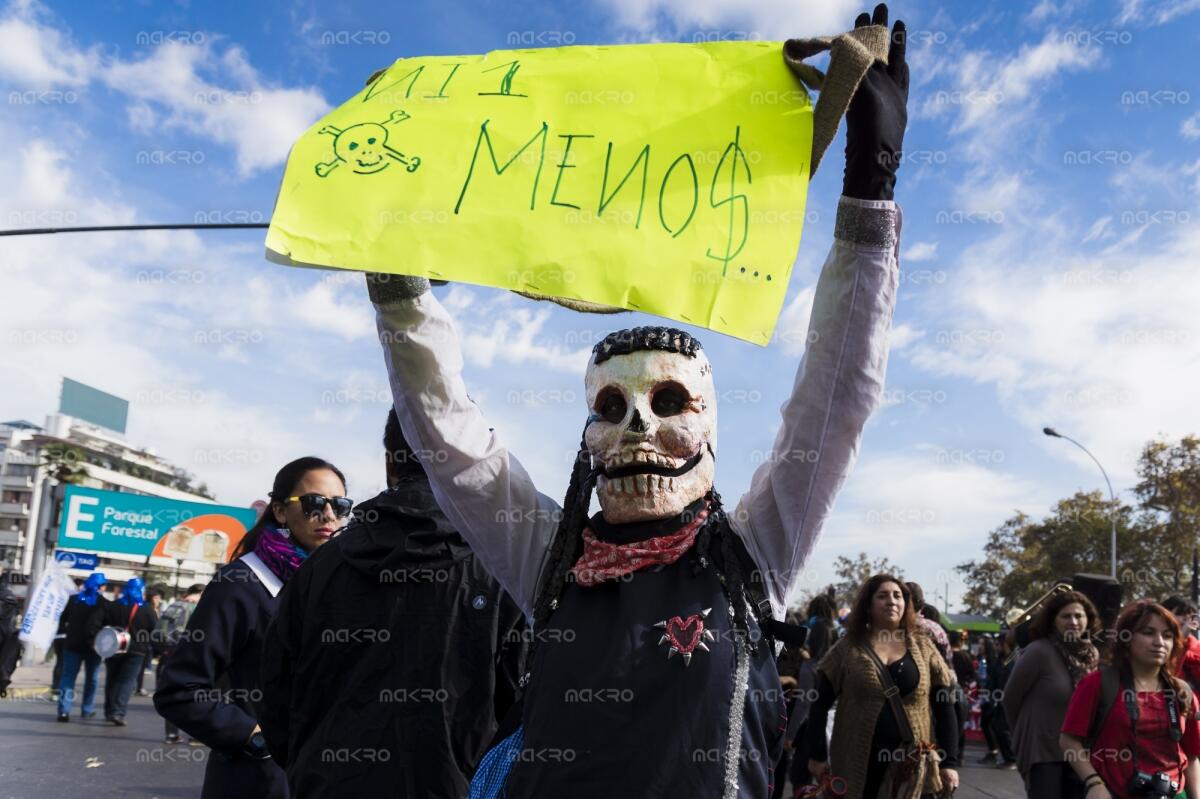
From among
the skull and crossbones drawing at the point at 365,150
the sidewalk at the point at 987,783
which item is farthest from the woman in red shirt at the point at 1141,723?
the sidewalk at the point at 987,783

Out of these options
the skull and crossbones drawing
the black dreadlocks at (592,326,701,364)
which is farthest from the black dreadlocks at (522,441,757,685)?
the skull and crossbones drawing

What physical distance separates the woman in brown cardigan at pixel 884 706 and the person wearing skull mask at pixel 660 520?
366cm

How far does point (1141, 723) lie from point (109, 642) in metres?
11.2

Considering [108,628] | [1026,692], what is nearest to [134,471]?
[108,628]

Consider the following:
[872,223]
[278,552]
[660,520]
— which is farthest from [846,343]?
[278,552]

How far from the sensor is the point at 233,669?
3592 millimetres

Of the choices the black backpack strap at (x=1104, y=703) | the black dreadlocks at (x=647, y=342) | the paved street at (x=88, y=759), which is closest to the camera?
the black dreadlocks at (x=647, y=342)

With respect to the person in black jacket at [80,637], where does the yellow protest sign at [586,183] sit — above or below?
above

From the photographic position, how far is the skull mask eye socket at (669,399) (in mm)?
2318

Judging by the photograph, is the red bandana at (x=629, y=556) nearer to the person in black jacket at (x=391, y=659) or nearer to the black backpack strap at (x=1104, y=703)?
the person in black jacket at (x=391, y=659)

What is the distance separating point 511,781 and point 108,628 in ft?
39.5

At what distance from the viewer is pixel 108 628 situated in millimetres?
12539

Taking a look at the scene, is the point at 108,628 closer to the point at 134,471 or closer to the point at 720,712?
the point at 720,712

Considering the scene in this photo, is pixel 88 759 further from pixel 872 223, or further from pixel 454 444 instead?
pixel 872 223
